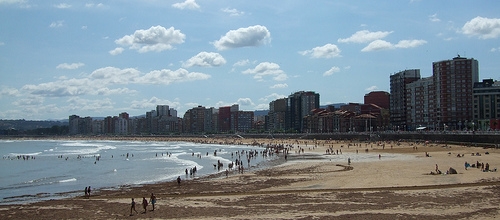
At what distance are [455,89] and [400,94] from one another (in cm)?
2770

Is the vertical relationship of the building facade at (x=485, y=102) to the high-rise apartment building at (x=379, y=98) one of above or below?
below

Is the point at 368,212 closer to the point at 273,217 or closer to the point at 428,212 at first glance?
the point at 428,212

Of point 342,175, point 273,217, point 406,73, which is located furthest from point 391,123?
point 273,217

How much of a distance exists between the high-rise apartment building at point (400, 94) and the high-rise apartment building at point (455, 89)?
66.5ft

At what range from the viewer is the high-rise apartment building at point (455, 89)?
10969 centimetres

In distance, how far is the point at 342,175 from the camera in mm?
37781

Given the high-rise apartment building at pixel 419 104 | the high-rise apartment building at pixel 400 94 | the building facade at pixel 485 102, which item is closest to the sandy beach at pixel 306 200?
the building facade at pixel 485 102

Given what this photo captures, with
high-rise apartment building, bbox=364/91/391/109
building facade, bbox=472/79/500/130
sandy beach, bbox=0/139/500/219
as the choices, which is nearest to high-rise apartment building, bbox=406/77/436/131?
building facade, bbox=472/79/500/130

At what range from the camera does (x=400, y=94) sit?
138500mm

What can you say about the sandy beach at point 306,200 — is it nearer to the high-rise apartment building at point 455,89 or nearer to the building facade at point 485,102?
the building facade at point 485,102

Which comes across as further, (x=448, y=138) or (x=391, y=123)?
(x=391, y=123)

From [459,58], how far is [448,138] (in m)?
38.7

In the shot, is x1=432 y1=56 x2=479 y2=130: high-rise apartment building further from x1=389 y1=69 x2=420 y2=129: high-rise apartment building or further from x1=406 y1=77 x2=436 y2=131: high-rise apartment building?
x1=389 y1=69 x2=420 y2=129: high-rise apartment building

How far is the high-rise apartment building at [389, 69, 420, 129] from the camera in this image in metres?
136
